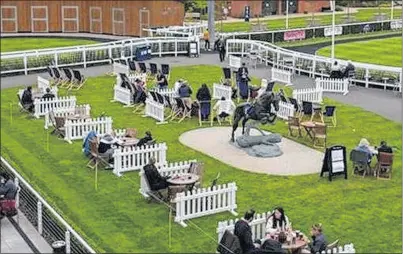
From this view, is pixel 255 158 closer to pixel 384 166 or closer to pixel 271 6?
pixel 384 166

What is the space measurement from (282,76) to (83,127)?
14.1 meters

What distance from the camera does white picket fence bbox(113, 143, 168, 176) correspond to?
2128cm

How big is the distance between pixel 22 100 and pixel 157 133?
5925 millimetres

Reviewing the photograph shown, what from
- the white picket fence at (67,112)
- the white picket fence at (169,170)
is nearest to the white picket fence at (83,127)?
the white picket fence at (67,112)

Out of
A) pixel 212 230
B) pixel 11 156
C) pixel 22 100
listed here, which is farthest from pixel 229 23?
pixel 212 230

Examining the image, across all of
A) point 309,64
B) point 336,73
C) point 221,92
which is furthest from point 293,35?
point 221,92

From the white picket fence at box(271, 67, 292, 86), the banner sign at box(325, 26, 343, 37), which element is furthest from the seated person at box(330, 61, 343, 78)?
the banner sign at box(325, 26, 343, 37)

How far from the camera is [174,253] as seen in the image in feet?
52.7

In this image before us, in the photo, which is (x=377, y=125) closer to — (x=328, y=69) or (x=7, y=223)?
(x=328, y=69)

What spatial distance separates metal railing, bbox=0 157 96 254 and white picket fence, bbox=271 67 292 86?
64.8 feet

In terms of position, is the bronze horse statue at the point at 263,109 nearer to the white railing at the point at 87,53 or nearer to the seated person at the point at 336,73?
the seated person at the point at 336,73

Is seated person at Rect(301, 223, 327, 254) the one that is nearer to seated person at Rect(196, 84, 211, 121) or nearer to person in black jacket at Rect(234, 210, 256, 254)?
person in black jacket at Rect(234, 210, 256, 254)

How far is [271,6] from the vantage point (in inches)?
3509

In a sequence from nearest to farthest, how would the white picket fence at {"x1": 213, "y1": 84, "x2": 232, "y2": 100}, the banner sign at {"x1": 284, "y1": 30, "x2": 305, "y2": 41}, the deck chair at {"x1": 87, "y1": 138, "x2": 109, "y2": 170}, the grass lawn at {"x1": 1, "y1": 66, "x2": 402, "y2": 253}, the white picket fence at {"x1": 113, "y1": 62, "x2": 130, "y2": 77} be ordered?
the grass lawn at {"x1": 1, "y1": 66, "x2": 402, "y2": 253}, the deck chair at {"x1": 87, "y1": 138, "x2": 109, "y2": 170}, the white picket fence at {"x1": 213, "y1": 84, "x2": 232, "y2": 100}, the white picket fence at {"x1": 113, "y1": 62, "x2": 130, "y2": 77}, the banner sign at {"x1": 284, "y1": 30, "x2": 305, "y2": 41}
